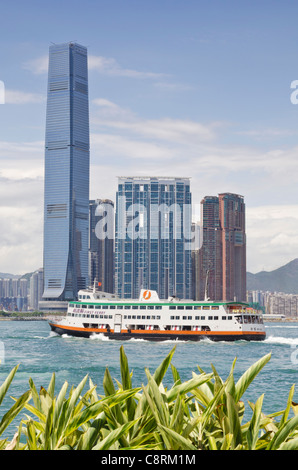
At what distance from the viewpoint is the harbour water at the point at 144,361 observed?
82.2 feet

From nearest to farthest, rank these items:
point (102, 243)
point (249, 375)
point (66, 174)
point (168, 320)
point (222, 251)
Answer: point (249, 375), point (168, 320), point (66, 174), point (222, 251), point (102, 243)

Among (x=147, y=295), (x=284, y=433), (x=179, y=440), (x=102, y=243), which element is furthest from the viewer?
(x=102, y=243)

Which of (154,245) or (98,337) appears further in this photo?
(154,245)

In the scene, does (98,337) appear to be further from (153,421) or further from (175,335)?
(153,421)

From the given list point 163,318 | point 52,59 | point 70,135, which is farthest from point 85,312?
point 52,59

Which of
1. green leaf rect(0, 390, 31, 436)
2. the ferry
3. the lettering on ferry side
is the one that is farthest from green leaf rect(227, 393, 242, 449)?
the lettering on ferry side

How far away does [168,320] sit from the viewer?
47750mm

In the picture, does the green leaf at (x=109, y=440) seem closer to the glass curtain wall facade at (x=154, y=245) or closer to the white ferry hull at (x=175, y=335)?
the white ferry hull at (x=175, y=335)

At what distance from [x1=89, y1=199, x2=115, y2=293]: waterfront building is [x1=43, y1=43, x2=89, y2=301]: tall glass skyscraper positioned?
20.0m

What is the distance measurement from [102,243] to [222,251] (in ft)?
122

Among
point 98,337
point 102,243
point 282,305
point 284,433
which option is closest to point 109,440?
point 284,433

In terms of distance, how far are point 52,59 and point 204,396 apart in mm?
148266

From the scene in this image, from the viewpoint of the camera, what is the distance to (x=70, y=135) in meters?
133
